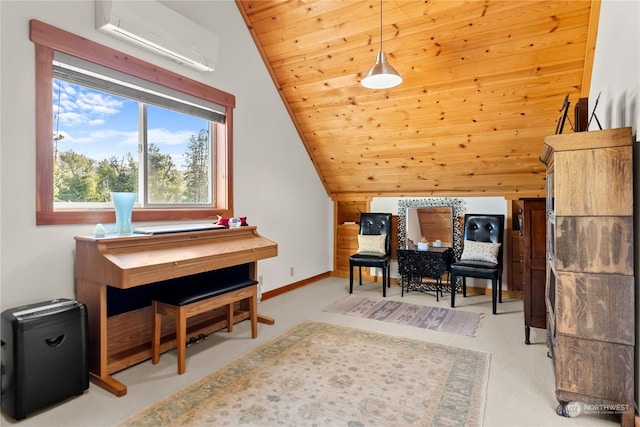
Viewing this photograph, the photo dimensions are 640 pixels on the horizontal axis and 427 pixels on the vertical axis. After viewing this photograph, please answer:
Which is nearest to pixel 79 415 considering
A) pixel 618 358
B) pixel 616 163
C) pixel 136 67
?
pixel 136 67

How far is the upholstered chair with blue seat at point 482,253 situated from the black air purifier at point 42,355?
11.3ft

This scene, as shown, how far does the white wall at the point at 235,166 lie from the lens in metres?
2.16

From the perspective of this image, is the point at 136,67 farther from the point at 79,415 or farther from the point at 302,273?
the point at 302,273

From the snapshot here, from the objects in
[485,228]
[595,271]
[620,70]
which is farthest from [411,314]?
[620,70]

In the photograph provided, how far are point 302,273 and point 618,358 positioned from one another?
367cm

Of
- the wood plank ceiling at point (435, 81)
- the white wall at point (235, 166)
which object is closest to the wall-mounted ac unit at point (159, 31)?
the white wall at point (235, 166)

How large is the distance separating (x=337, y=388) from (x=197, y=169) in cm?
245

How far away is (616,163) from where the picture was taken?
1.85 meters

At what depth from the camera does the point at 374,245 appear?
486 cm

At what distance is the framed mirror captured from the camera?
15.7 ft

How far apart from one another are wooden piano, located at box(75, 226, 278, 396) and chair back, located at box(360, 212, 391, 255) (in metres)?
2.06

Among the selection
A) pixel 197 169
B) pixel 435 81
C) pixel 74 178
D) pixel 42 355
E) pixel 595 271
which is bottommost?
pixel 42 355

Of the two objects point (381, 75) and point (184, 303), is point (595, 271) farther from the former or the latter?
point (184, 303)

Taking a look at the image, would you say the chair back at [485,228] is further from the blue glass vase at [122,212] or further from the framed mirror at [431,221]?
the blue glass vase at [122,212]
